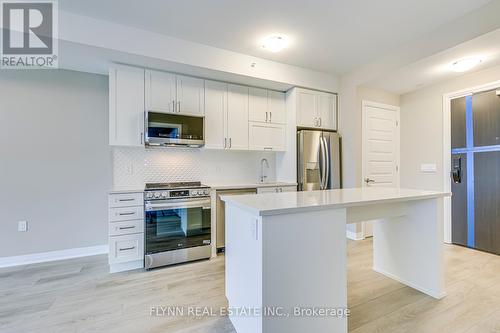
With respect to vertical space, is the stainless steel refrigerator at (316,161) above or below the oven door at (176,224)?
above

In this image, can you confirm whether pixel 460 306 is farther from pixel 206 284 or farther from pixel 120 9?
pixel 120 9

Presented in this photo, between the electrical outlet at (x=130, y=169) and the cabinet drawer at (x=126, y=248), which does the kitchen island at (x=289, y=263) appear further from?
the electrical outlet at (x=130, y=169)

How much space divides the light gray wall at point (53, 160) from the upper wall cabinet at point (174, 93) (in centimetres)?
81

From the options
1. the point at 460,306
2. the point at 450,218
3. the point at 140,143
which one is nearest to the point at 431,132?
the point at 450,218

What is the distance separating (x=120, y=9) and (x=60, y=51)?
920mm

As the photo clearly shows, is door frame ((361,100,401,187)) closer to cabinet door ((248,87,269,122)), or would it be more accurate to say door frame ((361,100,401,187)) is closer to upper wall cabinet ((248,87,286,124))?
upper wall cabinet ((248,87,286,124))

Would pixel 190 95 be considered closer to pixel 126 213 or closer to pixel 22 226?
pixel 126 213

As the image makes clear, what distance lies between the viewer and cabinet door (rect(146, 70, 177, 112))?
120 inches

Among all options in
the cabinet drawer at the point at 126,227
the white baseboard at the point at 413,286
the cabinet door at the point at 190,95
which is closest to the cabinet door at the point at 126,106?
the cabinet door at the point at 190,95

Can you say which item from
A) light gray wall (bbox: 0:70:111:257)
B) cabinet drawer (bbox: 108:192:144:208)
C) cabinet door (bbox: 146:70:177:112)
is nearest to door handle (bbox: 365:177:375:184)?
cabinet door (bbox: 146:70:177:112)

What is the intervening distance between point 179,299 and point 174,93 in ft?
8.13

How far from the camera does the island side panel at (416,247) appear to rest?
2.16 m
